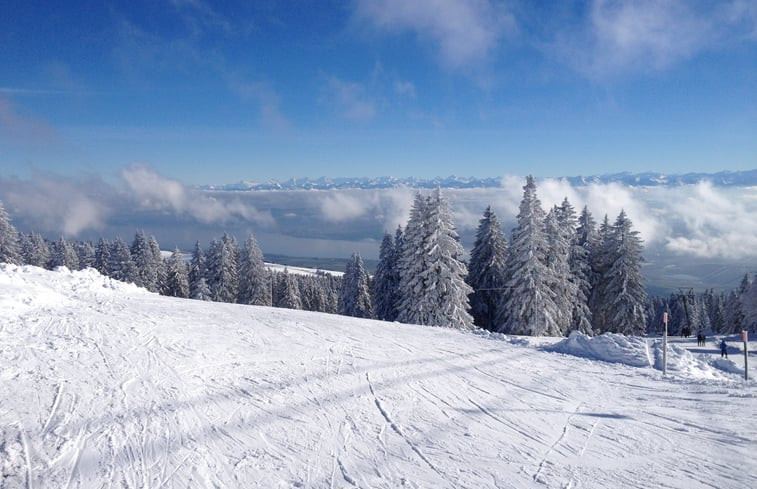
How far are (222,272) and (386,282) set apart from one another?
19.9 m

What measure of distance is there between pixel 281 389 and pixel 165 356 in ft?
10.3

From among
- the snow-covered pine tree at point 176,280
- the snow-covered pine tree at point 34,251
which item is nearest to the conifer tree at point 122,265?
the snow-covered pine tree at point 176,280

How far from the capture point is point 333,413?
6.90 m

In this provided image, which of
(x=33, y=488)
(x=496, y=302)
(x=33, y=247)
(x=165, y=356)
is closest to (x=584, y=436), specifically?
(x=33, y=488)

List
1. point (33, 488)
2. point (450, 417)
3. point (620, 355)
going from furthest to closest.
Result: point (620, 355)
point (450, 417)
point (33, 488)

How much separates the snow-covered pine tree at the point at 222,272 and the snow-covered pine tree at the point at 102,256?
1855 centimetres

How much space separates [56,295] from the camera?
13539mm

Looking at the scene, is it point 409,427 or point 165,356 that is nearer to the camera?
point 409,427

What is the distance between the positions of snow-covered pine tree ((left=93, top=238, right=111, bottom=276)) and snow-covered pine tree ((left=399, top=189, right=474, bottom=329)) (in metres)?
46.9

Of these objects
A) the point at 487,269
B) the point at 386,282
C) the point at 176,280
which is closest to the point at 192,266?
the point at 176,280

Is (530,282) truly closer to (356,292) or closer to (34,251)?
(356,292)

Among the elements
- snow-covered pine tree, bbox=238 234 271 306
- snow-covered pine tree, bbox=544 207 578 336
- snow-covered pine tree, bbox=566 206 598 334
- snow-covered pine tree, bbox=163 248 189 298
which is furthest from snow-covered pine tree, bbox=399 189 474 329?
snow-covered pine tree, bbox=163 248 189 298

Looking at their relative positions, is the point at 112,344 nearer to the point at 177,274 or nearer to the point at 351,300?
the point at 351,300

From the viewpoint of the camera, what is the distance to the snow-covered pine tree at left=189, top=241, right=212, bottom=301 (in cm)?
4334
